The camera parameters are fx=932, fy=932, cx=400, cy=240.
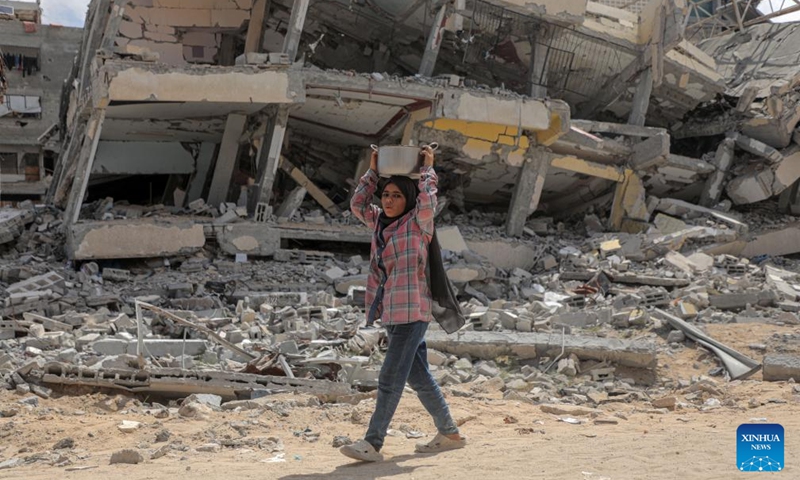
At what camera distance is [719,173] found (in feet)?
62.6

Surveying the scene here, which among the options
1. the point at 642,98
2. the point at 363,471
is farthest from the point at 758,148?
the point at 363,471

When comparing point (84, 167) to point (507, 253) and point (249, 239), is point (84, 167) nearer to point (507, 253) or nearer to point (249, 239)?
point (249, 239)

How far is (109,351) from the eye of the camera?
8.34 metres

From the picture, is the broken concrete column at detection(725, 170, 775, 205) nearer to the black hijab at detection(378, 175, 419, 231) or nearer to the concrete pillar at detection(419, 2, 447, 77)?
the concrete pillar at detection(419, 2, 447, 77)

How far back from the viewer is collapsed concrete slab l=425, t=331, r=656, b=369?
8.54 m

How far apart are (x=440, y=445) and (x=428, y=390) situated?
35cm

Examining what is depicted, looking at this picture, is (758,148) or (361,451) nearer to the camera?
(361,451)

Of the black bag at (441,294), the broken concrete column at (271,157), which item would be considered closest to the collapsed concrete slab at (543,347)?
the black bag at (441,294)

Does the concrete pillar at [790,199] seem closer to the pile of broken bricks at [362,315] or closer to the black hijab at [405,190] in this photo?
the pile of broken bricks at [362,315]

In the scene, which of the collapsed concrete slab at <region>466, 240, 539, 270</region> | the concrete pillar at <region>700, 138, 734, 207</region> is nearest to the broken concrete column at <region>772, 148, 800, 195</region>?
the concrete pillar at <region>700, 138, 734, 207</region>

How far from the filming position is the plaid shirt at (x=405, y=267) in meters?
4.77

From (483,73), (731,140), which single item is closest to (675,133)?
(731,140)

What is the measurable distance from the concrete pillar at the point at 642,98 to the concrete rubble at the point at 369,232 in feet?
0.15

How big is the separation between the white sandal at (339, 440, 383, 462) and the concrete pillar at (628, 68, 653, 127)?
14.9 meters
